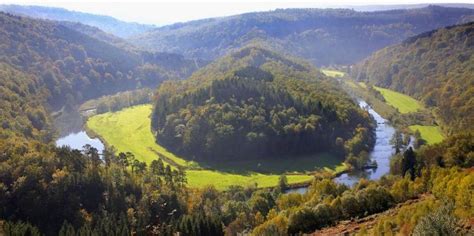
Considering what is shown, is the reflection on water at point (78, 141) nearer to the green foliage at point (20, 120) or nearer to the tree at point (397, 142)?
the green foliage at point (20, 120)

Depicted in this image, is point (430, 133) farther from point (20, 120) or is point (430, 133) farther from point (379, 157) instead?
point (20, 120)

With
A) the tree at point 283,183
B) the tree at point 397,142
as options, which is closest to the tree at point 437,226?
the tree at point 283,183

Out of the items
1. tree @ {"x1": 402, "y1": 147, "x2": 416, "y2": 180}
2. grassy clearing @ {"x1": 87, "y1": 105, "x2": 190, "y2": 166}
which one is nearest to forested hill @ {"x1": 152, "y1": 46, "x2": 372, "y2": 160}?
grassy clearing @ {"x1": 87, "y1": 105, "x2": 190, "y2": 166}

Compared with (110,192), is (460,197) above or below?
above

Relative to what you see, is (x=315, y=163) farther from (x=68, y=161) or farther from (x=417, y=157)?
(x=68, y=161)

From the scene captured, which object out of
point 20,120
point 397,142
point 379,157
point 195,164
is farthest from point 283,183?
point 20,120

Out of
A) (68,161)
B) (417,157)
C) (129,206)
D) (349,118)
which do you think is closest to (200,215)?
(129,206)
